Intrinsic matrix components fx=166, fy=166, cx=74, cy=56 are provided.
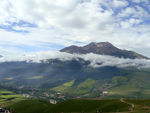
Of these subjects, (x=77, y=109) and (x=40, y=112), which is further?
(x=40, y=112)

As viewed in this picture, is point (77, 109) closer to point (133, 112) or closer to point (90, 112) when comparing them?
point (90, 112)

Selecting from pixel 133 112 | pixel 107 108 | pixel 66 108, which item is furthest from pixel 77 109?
pixel 133 112

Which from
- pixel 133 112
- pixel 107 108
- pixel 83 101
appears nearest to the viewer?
pixel 133 112

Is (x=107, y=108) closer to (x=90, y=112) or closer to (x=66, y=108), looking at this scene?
(x=90, y=112)

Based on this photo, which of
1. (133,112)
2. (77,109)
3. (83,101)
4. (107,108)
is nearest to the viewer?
(133,112)

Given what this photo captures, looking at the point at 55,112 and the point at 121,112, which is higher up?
the point at 121,112

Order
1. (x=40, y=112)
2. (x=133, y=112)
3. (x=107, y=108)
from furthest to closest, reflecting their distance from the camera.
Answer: (x=40, y=112)
(x=107, y=108)
(x=133, y=112)

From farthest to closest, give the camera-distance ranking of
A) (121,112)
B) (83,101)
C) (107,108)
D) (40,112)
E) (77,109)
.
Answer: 1. (40,112)
2. (83,101)
3. (77,109)
4. (107,108)
5. (121,112)

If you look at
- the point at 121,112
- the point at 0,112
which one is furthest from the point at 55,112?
the point at 121,112

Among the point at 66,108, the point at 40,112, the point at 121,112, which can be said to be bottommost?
the point at 40,112
